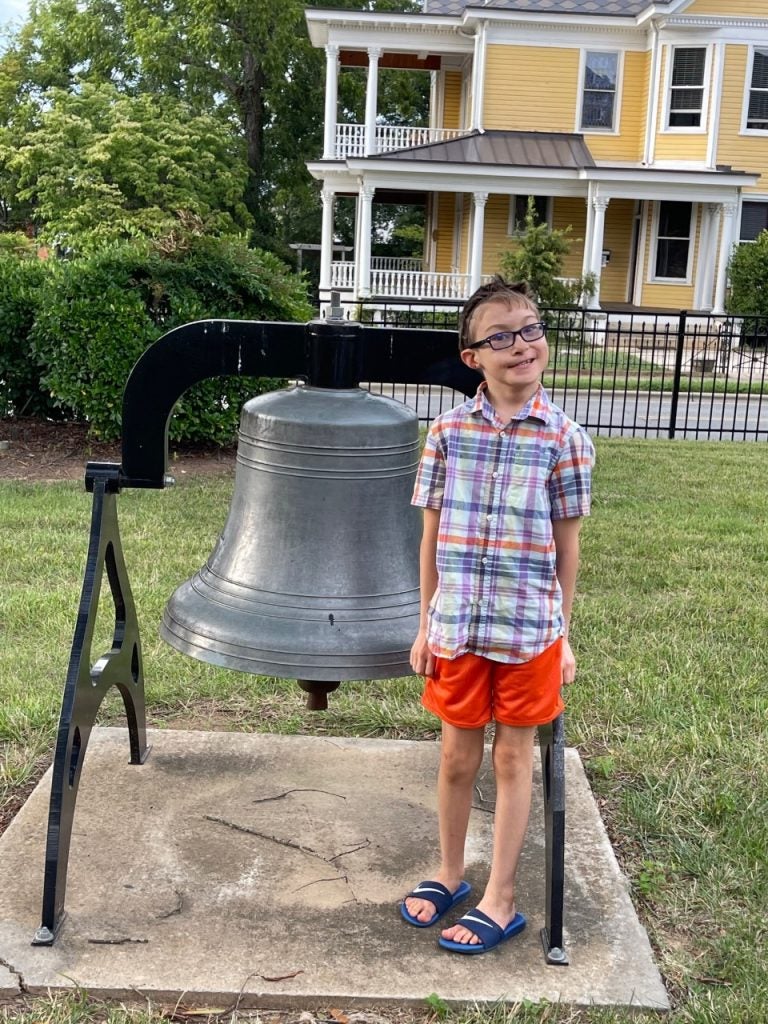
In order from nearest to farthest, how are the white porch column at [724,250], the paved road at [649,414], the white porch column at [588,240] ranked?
the paved road at [649,414]
the white porch column at [724,250]
the white porch column at [588,240]

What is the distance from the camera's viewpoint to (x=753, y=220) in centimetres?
2497

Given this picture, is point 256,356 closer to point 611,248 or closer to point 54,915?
point 54,915

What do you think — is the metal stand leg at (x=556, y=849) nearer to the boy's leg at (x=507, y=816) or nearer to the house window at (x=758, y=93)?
the boy's leg at (x=507, y=816)

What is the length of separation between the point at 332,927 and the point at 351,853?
393mm

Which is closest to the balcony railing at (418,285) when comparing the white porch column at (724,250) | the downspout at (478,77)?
the downspout at (478,77)

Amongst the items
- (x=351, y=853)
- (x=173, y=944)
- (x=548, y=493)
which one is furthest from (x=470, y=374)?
(x=173, y=944)

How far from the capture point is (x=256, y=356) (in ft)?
9.23

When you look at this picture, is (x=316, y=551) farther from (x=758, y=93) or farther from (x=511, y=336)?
(x=758, y=93)

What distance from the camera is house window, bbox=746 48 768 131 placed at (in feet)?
78.5

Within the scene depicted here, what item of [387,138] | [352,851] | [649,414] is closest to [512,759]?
[352,851]

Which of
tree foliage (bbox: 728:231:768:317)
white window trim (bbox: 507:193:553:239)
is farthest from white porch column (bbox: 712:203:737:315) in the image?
white window trim (bbox: 507:193:553:239)

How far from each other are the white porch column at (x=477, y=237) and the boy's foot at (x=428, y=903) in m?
21.3

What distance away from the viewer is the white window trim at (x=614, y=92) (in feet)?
81.0

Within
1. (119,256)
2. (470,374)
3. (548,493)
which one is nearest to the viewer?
(548,493)
